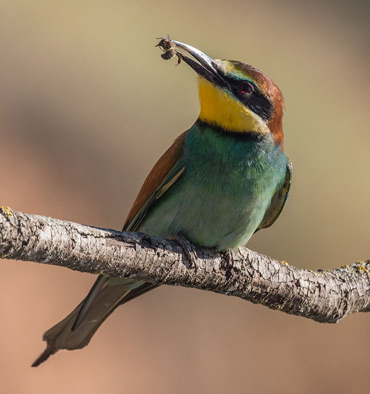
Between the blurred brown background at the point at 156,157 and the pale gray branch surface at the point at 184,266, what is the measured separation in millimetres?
1696

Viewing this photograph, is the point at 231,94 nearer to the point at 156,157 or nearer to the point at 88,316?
the point at 88,316

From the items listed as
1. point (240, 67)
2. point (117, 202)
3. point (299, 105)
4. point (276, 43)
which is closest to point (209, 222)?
point (240, 67)

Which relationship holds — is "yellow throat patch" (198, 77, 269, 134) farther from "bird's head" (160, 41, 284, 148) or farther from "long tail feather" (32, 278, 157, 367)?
"long tail feather" (32, 278, 157, 367)

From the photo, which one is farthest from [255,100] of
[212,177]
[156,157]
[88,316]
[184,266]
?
[156,157]

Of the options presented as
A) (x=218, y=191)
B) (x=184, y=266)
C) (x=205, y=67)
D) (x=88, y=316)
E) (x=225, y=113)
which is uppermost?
(x=205, y=67)

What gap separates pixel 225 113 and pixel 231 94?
0.35 ft

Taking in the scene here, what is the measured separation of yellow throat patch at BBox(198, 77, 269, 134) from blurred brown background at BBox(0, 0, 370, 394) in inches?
73.3

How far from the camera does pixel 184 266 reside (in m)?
2.61

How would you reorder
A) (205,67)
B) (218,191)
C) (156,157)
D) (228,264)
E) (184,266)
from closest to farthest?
(184,266) < (228,264) < (218,191) < (205,67) < (156,157)

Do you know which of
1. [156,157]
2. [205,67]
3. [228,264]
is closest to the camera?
[228,264]

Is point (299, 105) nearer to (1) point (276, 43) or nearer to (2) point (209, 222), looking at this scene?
(1) point (276, 43)

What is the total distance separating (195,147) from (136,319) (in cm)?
185

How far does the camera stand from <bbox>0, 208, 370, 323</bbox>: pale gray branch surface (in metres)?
2.12

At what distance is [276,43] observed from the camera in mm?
7316
